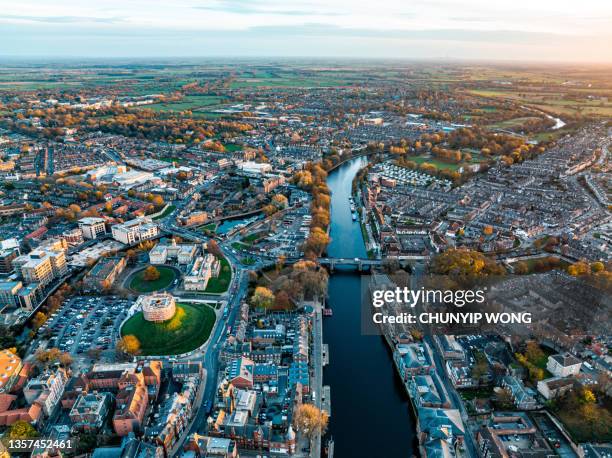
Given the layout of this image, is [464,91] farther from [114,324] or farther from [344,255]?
[114,324]

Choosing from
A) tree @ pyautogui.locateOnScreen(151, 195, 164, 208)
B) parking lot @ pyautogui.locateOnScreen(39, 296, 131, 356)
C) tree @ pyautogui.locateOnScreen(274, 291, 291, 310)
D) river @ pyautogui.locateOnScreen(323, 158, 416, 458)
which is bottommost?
river @ pyautogui.locateOnScreen(323, 158, 416, 458)

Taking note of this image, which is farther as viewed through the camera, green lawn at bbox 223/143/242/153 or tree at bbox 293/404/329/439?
green lawn at bbox 223/143/242/153

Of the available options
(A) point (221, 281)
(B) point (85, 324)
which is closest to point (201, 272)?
(A) point (221, 281)

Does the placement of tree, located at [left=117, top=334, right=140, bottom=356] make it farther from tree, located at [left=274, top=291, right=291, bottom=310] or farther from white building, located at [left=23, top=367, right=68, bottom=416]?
tree, located at [left=274, top=291, right=291, bottom=310]

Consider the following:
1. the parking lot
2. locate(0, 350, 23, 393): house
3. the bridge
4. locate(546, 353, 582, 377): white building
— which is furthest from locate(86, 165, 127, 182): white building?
locate(546, 353, 582, 377): white building

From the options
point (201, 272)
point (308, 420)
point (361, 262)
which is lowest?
point (361, 262)

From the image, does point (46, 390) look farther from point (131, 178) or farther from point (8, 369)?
point (131, 178)
